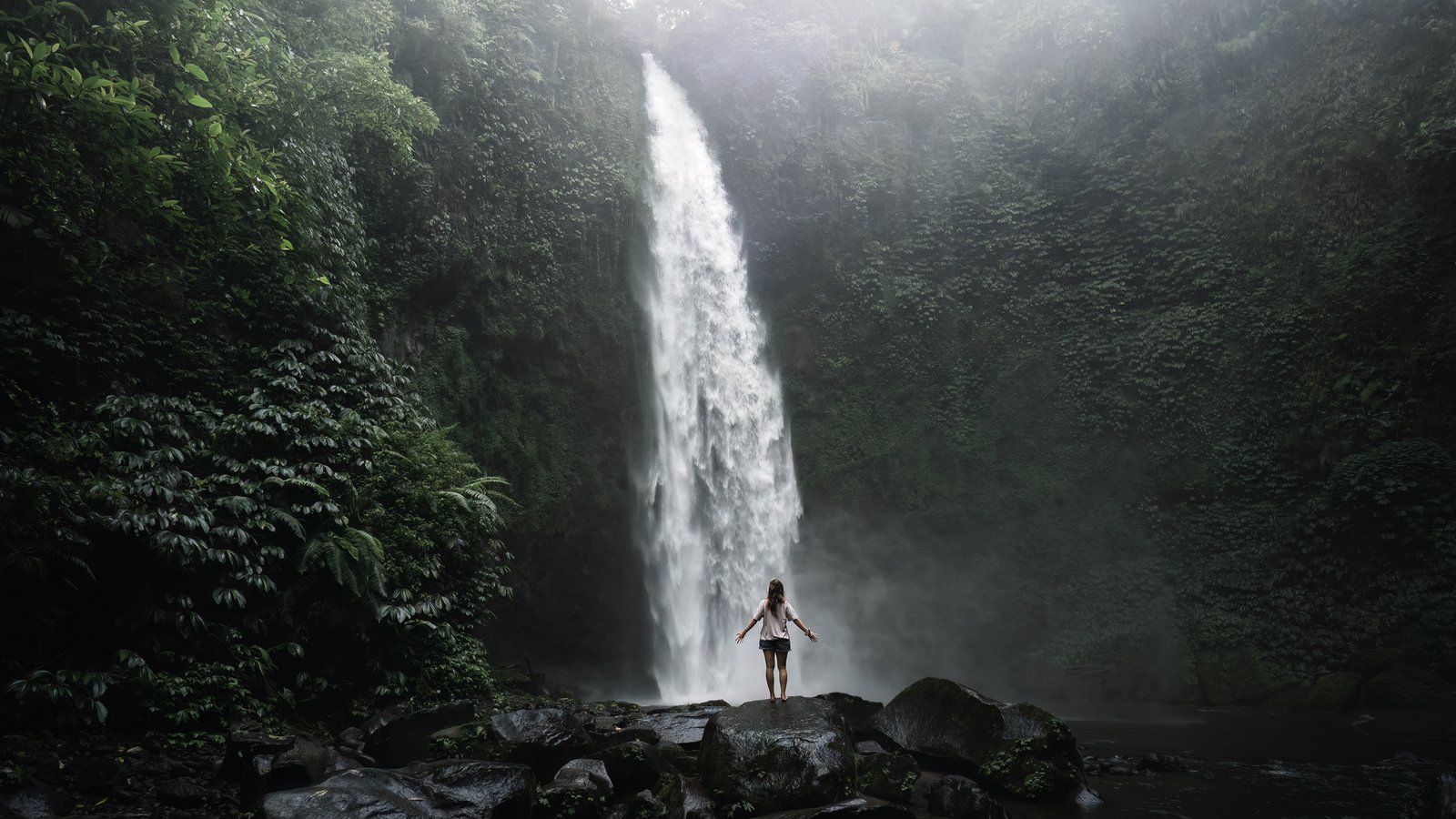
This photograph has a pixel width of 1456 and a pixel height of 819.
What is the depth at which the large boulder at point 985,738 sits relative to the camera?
22.6ft

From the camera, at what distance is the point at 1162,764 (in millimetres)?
8297

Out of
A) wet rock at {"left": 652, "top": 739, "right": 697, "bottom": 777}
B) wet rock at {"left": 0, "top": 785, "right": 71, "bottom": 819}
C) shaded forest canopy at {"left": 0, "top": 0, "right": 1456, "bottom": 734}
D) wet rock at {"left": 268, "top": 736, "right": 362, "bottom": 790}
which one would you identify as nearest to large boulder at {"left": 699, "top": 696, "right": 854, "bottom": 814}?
wet rock at {"left": 652, "top": 739, "right": 697, "bottom": 777}

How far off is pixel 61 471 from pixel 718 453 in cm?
1066

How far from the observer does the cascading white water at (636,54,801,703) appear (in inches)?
555

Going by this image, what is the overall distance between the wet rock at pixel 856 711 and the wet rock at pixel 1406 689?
856 centimetres

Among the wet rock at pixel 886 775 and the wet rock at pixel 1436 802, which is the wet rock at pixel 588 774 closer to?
the wet rock at pixel 886 775

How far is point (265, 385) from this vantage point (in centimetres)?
787

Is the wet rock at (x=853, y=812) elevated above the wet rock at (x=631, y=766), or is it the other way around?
the wet rock at (x=631, y=766)

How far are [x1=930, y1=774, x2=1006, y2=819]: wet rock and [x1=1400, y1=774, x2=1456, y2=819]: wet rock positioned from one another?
3191 mm

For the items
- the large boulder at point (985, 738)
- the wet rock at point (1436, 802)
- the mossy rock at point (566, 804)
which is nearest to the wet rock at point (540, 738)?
the mossy rock at point (566, 804)

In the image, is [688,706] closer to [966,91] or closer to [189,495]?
[189,495]

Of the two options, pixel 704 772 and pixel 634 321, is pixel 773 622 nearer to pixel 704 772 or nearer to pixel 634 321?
pixel 704 772

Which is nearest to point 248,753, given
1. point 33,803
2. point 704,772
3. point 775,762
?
point 33,803

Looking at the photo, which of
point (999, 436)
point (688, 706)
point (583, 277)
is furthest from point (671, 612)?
point (999, 436)
